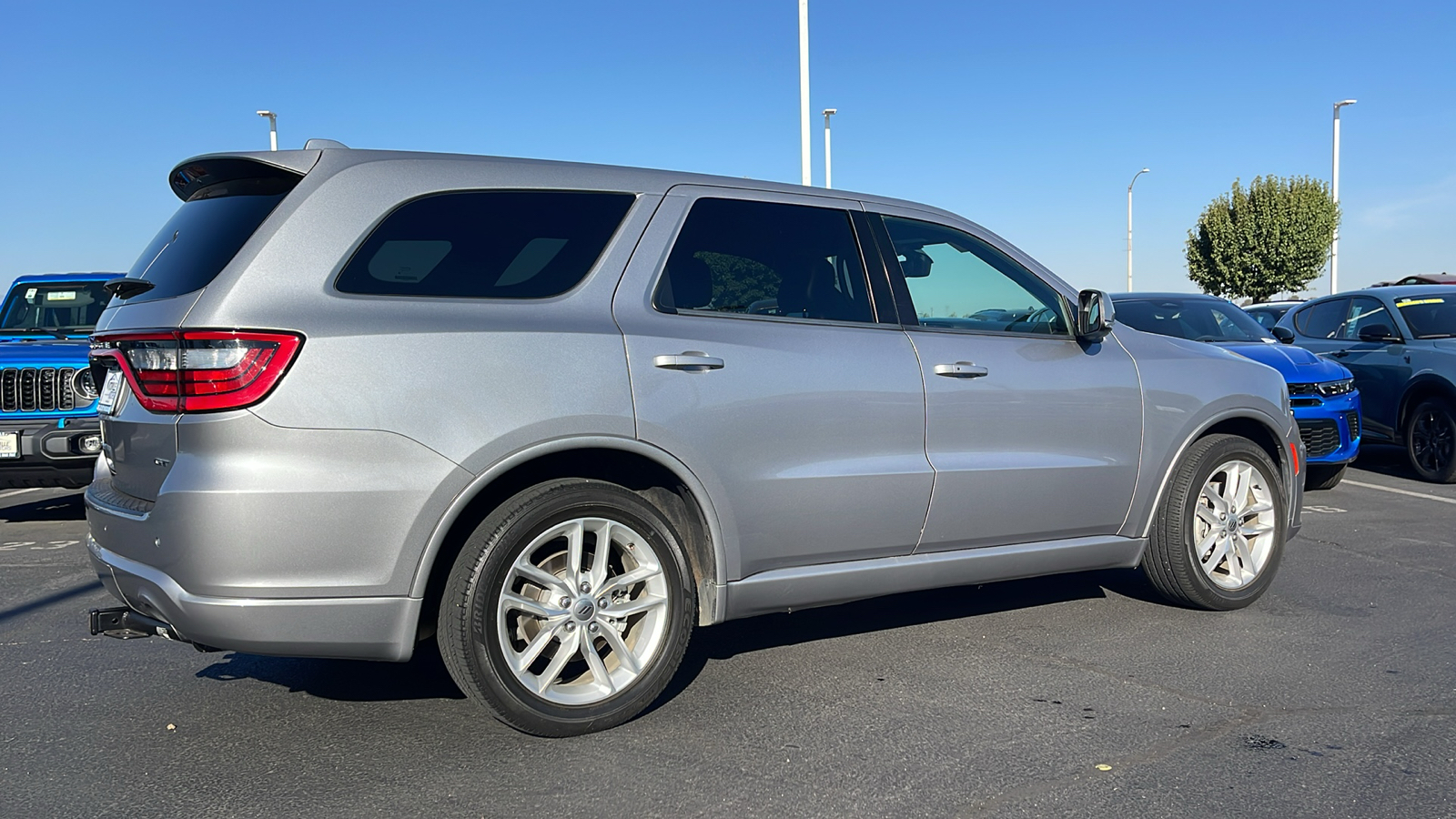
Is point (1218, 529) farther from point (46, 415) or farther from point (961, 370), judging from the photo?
point (46, 415)

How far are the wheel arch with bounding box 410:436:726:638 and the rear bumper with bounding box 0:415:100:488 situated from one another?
507 cm

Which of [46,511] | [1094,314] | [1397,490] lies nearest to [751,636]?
[1094,314]

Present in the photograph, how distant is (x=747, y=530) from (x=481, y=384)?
40.9 inches

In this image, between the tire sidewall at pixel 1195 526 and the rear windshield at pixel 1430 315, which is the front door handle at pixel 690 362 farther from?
the rear windshield at pixel 1430 315

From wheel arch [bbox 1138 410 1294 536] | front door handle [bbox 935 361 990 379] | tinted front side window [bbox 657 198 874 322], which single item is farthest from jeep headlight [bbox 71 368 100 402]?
wheel arch [bbox 1138 410 1294 536]

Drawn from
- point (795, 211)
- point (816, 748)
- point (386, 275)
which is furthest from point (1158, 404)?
point (386, 275)

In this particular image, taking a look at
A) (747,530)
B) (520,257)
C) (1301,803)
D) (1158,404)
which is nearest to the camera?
(1301,803)

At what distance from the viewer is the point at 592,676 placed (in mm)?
3637

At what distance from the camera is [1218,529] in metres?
5.05

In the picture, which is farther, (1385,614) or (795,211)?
(1385,614)

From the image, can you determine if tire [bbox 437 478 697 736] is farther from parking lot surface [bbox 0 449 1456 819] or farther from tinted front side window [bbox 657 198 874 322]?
tinted front side window [bbox 657 198 874 322]

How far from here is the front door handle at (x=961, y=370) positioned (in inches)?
168

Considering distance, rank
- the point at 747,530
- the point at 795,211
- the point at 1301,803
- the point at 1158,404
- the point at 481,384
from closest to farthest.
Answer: the point at 1301,803 → the point at 481,384 → the point at 747,530 → the point at 795,211 → the point at 1158,404

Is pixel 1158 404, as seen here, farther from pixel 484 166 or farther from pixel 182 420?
pixel 182 420
